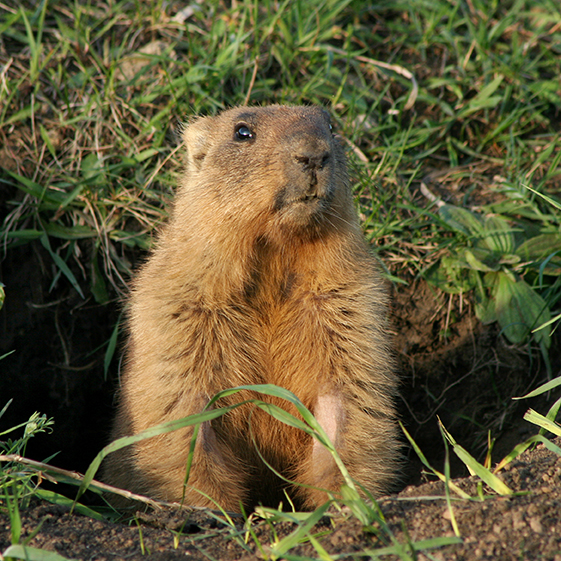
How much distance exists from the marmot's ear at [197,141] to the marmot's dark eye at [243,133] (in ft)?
1.38

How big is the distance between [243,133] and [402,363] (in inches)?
99.7

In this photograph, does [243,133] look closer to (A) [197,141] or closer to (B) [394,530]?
(A) [197,141]

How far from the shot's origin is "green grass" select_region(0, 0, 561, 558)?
5.18 meters

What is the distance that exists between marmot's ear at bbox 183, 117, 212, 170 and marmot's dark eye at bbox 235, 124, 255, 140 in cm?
42

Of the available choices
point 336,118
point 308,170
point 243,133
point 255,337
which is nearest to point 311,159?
point 308,170

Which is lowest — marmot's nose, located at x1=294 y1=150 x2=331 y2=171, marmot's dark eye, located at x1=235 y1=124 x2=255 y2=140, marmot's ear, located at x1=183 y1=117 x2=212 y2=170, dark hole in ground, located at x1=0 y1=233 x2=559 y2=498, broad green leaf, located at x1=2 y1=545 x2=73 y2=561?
dark hole in ground, located at x1=0 y1=233 x2=559 y2=498

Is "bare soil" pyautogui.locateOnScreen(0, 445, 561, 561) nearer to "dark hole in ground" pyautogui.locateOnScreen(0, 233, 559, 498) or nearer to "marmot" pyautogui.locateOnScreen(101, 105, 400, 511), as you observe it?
"marmot" pyautogui.locateOnScreen(101, 105, 400, 511)

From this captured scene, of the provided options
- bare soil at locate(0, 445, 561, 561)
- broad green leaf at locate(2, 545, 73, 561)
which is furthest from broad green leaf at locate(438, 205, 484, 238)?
broad green leaf at locate(2, 545, 73, 561)

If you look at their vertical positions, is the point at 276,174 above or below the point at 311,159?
below

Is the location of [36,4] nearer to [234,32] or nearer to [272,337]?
[234,32]

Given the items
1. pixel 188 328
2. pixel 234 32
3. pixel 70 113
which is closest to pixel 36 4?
pixel 70 113

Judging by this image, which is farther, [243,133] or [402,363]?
[402,363]

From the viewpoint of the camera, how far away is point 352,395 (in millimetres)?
3828

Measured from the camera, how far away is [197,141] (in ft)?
14.3
